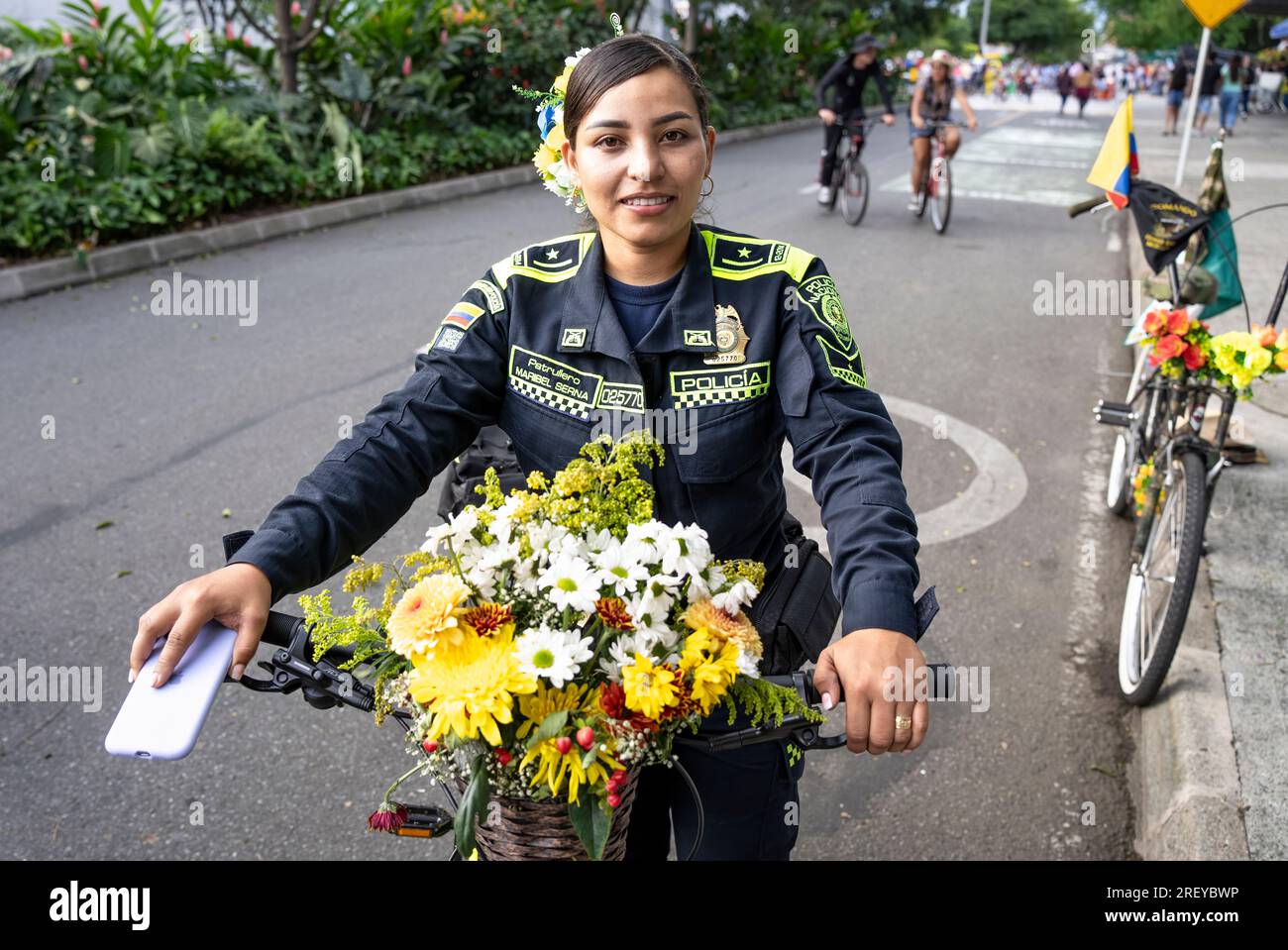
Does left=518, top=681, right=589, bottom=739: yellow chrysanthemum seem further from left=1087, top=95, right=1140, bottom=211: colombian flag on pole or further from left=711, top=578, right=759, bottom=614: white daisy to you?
left=1087, top=95, right=1140, bottom=211: colombian flag on pole

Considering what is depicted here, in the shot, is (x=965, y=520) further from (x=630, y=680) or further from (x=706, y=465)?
(x=630, y=680)

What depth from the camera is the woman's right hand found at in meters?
1.32

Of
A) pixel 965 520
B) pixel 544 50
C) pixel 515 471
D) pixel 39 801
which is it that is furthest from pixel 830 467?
pixel 544 50

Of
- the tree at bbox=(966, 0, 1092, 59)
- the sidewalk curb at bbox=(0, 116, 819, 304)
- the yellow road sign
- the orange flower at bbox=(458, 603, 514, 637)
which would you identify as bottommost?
the sidewalk curb at bbox=(0, 116, 819, 304)

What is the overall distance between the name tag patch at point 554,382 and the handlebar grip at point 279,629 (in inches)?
24.9

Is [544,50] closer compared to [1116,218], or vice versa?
[1116,218]

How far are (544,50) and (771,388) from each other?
13801mm

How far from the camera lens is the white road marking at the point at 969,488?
486cm

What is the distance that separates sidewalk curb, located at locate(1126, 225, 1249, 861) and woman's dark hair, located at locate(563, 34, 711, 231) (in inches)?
90.0

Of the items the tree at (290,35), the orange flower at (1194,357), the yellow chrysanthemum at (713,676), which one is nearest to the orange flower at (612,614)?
the yellow chrysanthemum at (713,676)

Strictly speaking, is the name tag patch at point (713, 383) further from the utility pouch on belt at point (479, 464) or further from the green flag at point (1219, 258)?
the green flag at point (1219, 258)

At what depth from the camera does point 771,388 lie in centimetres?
190

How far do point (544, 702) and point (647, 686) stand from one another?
0.43ft

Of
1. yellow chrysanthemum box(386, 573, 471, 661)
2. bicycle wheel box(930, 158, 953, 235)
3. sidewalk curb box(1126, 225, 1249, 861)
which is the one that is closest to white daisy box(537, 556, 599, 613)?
yellow chrysanthemum box(386, 573, 471, 661)
